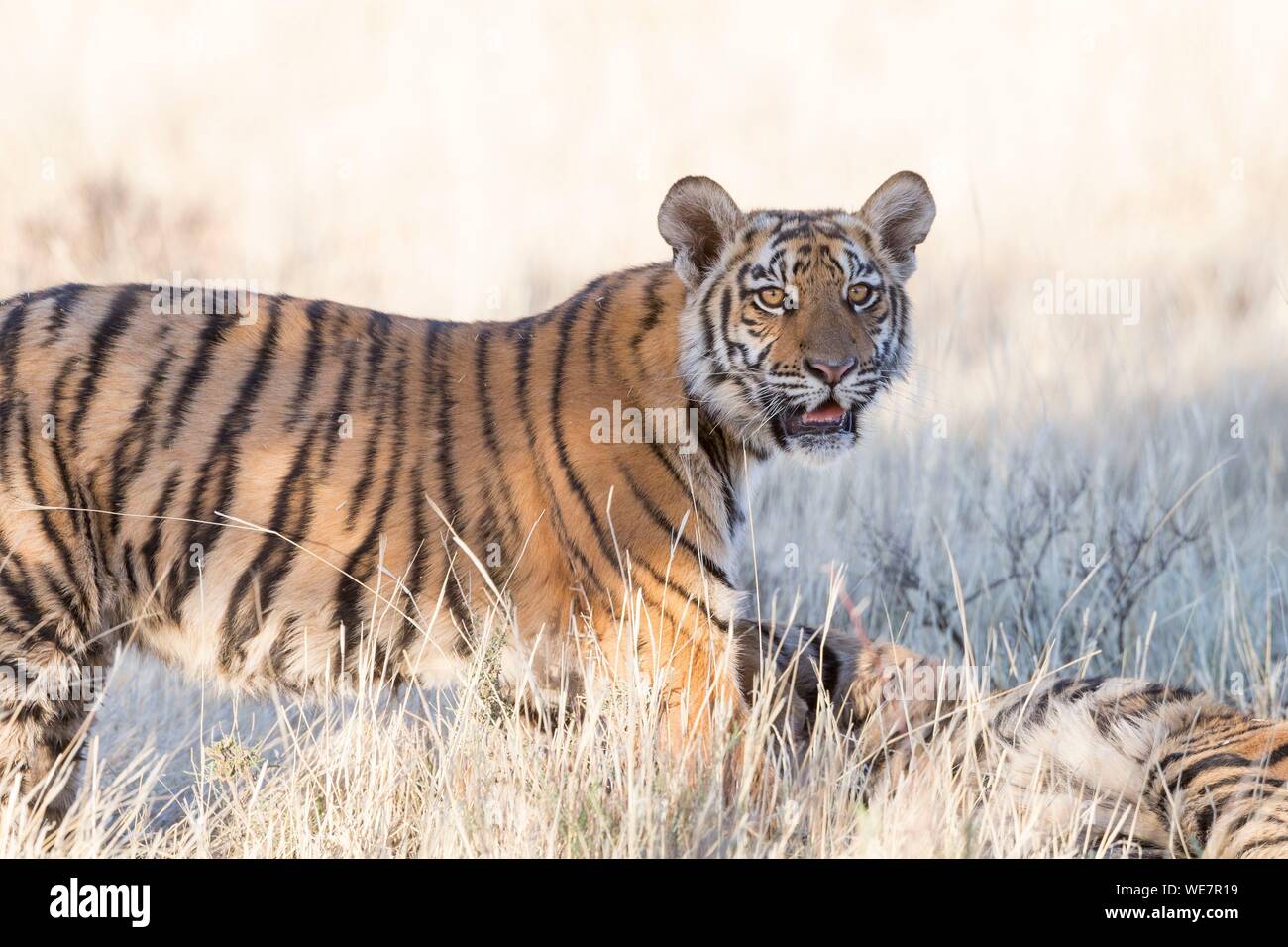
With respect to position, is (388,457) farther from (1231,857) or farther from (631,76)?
(631,76)

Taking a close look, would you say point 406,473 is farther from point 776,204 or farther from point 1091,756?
point 776,204

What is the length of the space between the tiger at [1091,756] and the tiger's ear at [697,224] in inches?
47.4

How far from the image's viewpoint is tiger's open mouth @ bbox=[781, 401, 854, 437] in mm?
3793

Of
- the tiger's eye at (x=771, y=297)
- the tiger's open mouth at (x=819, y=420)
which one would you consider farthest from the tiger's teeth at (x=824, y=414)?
the tiger's eye at (x=771, y=297)

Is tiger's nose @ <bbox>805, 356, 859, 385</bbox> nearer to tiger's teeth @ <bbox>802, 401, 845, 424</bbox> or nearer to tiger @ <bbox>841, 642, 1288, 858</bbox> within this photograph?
tiger's teeth @ <bbox>802, 401, 845, 424</bbox>

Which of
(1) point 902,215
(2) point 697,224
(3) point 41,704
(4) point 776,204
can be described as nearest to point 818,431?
(2) point 697,224

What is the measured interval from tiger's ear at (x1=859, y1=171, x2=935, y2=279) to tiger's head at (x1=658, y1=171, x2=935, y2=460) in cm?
14

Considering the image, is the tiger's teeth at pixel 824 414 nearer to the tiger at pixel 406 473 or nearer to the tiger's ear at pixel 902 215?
the tiger at pixel 406 473

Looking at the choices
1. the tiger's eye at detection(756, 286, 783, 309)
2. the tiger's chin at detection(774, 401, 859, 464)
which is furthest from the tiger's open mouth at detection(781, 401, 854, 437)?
the tiger's eye at detection(756, 286, 783, 309)

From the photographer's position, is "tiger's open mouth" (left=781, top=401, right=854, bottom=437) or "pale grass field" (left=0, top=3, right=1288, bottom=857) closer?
"pale grass field" (left=0, top=3, right=1288, bottom=857)

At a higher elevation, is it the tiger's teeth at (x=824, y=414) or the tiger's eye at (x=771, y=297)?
the tiger's eye at (x=771, y=297)

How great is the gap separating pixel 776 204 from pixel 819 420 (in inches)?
272

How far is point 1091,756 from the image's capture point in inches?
149

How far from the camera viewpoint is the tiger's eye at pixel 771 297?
3809 mm
